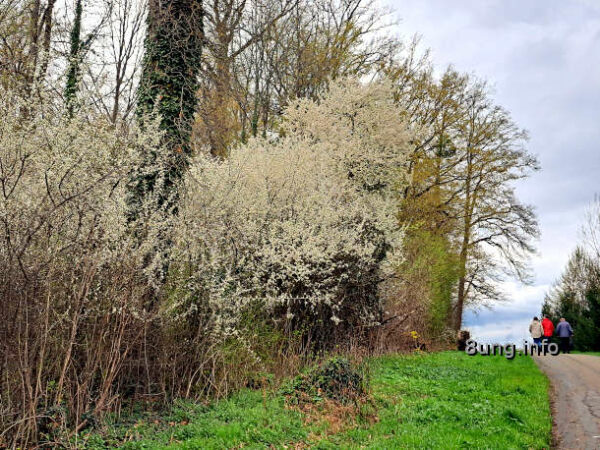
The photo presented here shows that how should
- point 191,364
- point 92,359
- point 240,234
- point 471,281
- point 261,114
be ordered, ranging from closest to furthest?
point 92,359 → point 191,364 → point 240,234 → point 261,114 → point 471,281

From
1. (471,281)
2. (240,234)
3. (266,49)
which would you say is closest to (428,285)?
(471,281)

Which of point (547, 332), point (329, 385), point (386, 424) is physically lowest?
point (386, 424)

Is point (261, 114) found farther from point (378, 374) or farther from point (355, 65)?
point (378, 374)

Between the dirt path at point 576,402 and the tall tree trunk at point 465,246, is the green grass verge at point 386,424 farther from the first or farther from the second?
the tall tree trunk at point 465,246

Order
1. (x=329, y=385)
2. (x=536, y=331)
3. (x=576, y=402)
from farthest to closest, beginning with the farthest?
(x=536, y=331) < (x=576, y=402) < (x=329, y=385)

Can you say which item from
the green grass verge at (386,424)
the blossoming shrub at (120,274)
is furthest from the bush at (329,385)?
the blossoming shrub at (120,274)

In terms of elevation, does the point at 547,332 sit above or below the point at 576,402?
above

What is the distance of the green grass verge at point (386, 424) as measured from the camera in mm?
5617

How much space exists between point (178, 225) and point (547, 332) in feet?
63.1

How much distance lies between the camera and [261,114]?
72.0 feet

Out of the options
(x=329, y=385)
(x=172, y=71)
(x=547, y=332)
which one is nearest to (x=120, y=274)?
(x=329, y=385)

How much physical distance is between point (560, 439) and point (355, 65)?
18.5 meters

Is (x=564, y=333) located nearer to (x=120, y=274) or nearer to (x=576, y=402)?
(x=576, y=402)

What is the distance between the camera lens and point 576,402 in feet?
31.7
